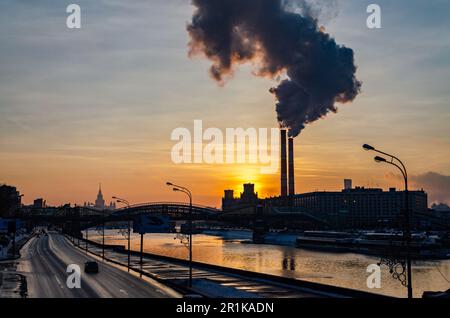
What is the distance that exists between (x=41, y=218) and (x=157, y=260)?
10053 centimetres

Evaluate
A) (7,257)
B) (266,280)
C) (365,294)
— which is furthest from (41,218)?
(365,294)

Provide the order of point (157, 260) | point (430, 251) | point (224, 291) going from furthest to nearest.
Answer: point (430, 251) < point (157, 260) < point (224, 291)

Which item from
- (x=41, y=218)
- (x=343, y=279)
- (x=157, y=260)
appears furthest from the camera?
(x=41, y=218)

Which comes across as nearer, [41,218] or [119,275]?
[119,275]

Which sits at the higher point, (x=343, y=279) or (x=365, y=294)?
(x=365, y=294)

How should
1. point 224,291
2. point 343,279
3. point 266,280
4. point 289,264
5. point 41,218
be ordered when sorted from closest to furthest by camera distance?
point 224,291 → point 266,280 → point 343,279 → point 289,264 → point 41,218

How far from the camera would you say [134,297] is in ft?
144

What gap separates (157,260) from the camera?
94.3 m

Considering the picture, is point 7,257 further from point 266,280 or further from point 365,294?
point 365,294
